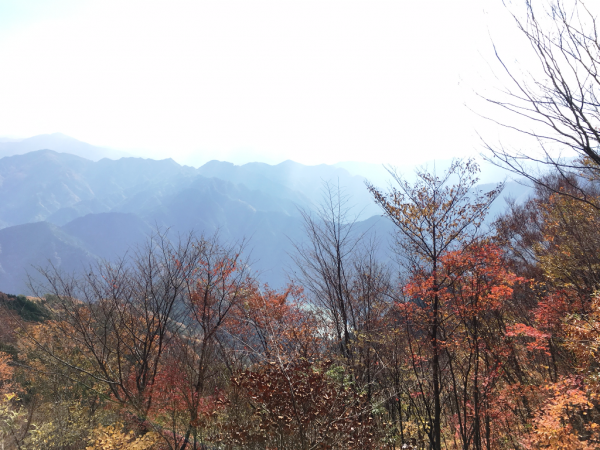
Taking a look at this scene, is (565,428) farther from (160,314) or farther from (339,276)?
(160,314)

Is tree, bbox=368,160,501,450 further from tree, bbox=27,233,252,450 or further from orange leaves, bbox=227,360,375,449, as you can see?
tree, bbox=27,233,252,450

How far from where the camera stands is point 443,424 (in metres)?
14.1

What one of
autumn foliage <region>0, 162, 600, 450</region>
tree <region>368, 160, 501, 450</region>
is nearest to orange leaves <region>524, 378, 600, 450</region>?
autumn foliage <region>0, 162, 600, 450</region>

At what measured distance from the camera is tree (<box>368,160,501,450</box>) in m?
8.01

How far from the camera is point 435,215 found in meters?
8.16

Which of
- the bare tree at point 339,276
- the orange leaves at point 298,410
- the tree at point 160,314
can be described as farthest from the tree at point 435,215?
the tree at point 160,314

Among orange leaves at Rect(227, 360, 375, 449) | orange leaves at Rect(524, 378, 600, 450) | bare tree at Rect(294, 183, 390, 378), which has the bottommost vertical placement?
orange leaves at Rect(524, 378, 600, 450)

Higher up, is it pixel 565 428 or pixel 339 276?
pixel 339 276

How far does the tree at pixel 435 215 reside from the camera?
801cm

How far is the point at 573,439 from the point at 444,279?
4196mm

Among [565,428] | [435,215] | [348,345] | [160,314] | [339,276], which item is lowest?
[565,428]

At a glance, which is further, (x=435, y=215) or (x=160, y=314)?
(x=160, y=314)

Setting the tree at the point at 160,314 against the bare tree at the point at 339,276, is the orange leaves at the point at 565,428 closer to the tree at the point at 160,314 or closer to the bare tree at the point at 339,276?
the bare tree at the point at 339,276

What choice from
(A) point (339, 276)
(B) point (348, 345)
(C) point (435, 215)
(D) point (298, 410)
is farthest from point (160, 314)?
(C) point (435, 215)
